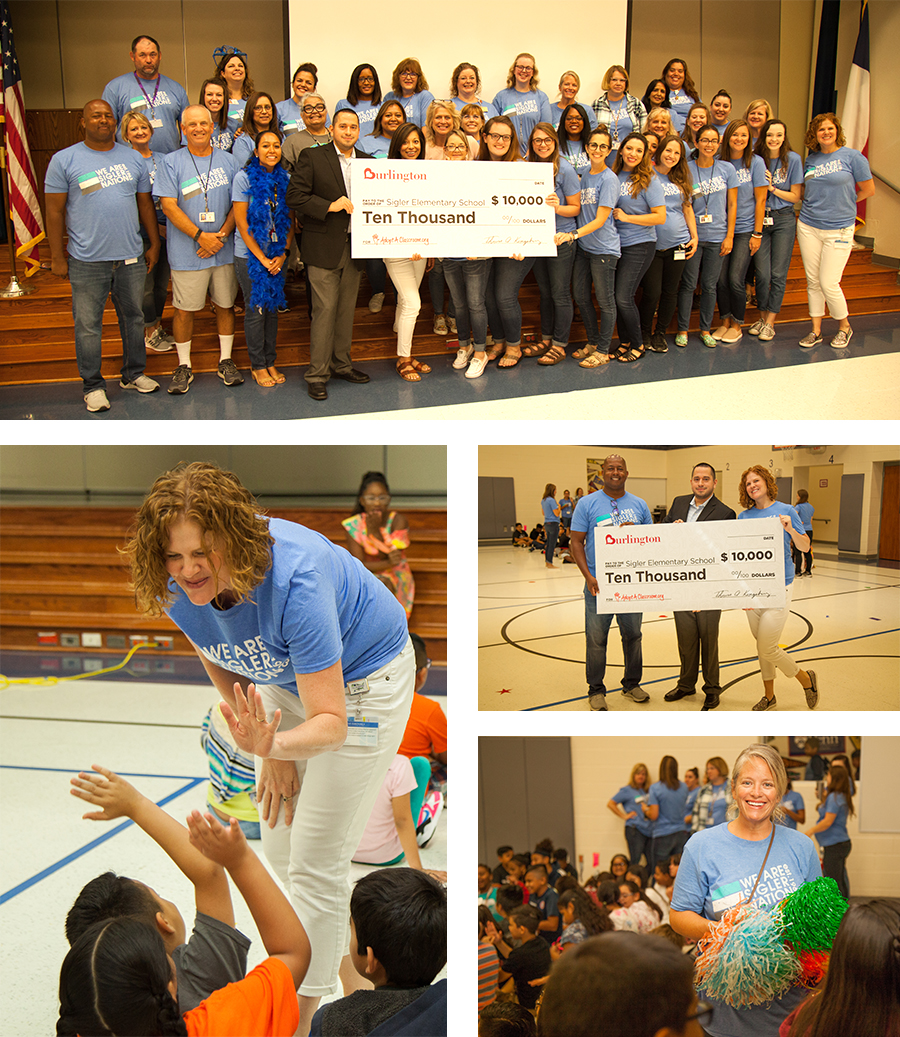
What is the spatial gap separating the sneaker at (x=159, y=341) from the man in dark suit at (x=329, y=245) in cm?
54

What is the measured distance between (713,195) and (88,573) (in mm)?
2799

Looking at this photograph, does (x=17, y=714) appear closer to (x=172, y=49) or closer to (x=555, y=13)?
(x=172, y=49)

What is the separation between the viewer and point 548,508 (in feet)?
5.89

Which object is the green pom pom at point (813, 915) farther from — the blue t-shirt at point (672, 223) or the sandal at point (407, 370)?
the blue t-shirt at point (672, 223)

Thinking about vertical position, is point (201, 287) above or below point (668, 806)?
above

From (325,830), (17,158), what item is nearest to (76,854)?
(325,830)

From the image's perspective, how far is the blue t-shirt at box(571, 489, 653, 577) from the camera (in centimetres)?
178

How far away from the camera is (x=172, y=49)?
11.3ft

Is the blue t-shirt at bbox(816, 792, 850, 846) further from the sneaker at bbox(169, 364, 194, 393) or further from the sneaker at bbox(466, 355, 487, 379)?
the sneaker at bbox(169, 364, 194, 393)

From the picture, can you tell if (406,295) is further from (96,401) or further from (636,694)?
(636,694)

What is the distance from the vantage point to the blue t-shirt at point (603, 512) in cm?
178

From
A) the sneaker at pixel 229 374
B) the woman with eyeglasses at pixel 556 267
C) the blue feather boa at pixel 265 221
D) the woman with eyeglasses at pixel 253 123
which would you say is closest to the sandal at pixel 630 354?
the woman with eyeglasses at pixel 556 267

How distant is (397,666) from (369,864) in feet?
1.54

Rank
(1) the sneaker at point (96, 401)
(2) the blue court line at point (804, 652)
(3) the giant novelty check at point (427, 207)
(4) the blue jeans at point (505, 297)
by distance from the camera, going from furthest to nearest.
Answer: (4) the blue jeans at point (505, 297), (1) the sneaker at point (96, 401), (3) the giant novelty check at point (427, 207), (2) the blue court line at point (804, 652)
